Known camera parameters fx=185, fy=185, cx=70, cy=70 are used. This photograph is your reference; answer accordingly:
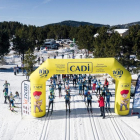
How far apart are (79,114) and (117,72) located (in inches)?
145

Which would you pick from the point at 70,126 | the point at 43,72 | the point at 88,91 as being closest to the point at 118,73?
the point at 70,126

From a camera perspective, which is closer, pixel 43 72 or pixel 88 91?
pixel 43 72

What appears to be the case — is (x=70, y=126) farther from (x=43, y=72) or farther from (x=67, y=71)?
(x=43, y=72)

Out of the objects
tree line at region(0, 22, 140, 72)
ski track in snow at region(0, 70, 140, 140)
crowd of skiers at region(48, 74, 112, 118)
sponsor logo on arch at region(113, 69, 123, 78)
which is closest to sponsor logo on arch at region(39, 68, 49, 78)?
crowd of skiers at region(48, 74, 112, 118)

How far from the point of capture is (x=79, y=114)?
1217 cm

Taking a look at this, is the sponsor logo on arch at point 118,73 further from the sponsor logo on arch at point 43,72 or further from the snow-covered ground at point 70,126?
the sponsor logo on arch at point 43,72

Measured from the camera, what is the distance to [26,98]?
1164 cm

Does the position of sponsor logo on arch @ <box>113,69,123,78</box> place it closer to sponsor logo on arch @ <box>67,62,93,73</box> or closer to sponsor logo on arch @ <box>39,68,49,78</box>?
sponsor logo on arch @ <box>67,62,93,73</box>

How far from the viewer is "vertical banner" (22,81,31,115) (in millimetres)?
11586

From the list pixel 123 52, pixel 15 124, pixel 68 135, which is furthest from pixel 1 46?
pixel 68 135

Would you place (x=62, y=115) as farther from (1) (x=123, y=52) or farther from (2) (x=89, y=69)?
(1) (x=123, y=52)

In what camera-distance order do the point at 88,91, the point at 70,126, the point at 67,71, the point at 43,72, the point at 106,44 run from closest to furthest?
1. the point at 70,126
2. the point at 43,72
3. the point at 67,71
4. the point at 88,91
5. the point at 106,44

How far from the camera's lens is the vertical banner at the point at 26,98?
11.6m

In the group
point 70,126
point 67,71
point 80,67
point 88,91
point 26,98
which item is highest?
point 80,67
